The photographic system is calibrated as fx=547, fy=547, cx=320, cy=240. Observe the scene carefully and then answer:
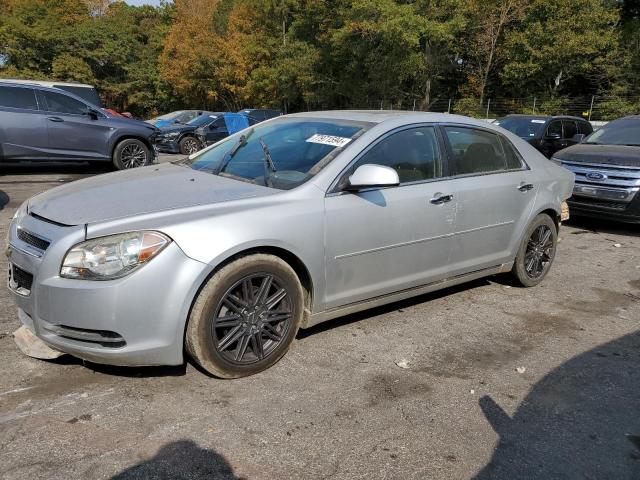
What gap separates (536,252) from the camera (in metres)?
5.25

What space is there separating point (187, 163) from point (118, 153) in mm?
7555

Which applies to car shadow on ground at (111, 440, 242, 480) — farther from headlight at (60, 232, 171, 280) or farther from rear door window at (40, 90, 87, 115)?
rear door window at (40, 90, 87, 115)

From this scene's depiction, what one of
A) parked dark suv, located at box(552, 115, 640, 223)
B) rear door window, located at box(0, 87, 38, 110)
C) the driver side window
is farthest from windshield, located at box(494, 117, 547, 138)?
rear door window, located at box(0, 87, 38, 110)

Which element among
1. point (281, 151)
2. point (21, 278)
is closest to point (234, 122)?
point (281, 151)

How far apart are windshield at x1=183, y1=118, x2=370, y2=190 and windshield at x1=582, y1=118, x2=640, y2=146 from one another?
6.49 metres

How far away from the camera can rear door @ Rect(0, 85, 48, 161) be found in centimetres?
1011

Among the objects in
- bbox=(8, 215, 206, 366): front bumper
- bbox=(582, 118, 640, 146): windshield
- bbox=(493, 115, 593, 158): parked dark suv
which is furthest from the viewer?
bbox=(493, 115, 593, 158): parked dark suv

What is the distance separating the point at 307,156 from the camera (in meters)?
3.83

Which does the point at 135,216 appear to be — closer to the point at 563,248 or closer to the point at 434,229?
the point at 434,229

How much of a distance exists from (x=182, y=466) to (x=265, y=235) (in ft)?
4.32

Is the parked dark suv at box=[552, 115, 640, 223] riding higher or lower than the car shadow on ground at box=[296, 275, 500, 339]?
higher

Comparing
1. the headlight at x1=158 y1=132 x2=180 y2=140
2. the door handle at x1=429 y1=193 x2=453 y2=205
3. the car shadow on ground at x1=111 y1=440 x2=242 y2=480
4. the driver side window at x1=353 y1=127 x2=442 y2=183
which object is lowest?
the car shadow on ground at x1=111 y1=440 x2=242 y2=480

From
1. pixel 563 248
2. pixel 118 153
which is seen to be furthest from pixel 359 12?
pixel 563 248

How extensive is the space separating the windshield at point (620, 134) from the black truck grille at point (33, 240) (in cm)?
→ 852
